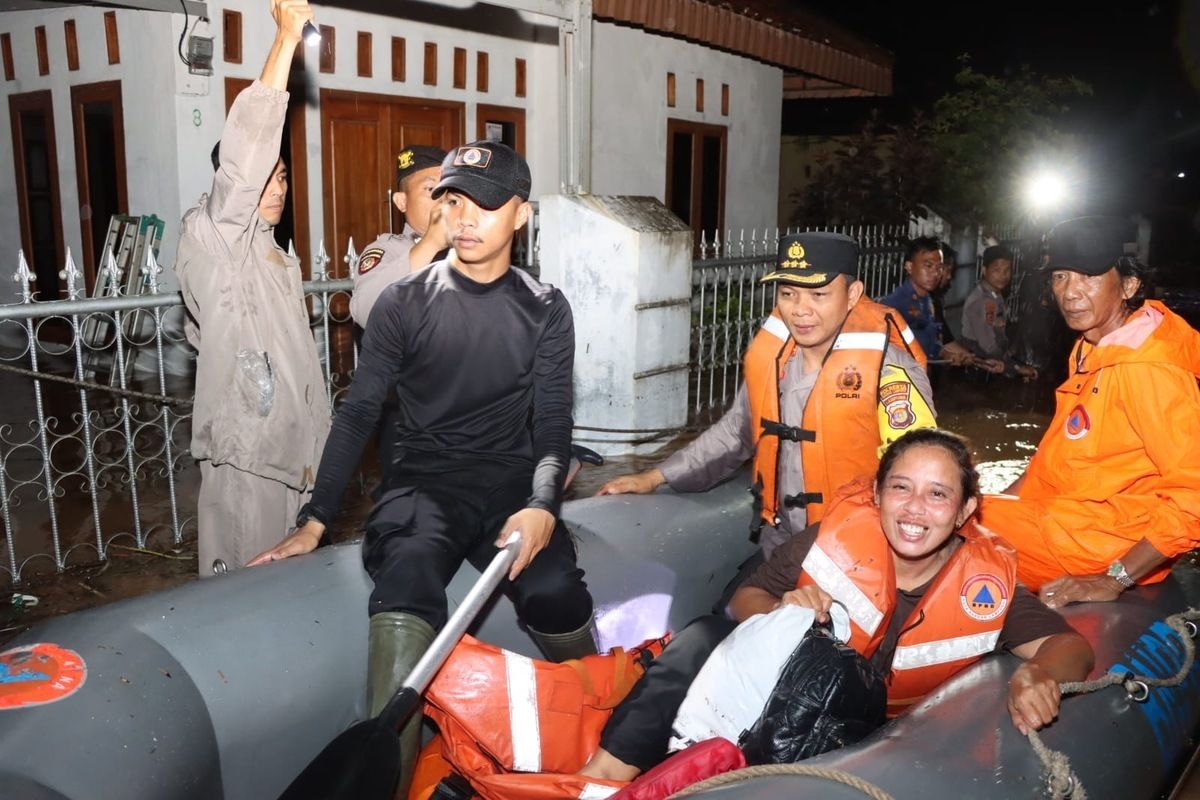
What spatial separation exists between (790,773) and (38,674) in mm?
1537

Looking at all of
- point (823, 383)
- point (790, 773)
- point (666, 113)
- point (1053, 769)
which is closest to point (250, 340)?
point (823, 383)

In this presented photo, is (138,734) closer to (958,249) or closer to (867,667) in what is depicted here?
(867,667)

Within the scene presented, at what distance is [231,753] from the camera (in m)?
2.18

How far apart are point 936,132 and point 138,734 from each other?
12.2 meters

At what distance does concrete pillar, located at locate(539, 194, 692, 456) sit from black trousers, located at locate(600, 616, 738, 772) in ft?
10.7

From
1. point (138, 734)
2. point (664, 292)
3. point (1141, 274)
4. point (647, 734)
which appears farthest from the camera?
point (664, 292)

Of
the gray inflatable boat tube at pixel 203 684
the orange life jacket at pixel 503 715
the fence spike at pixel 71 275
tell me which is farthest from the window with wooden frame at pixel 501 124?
the orange life jacket at pixel 503 715

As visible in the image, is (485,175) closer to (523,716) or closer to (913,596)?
(523,716)

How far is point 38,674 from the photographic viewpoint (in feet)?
6.58

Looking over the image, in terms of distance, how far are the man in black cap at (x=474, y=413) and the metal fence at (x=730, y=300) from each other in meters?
3.62

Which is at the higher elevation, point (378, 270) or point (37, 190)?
point (37, 190)

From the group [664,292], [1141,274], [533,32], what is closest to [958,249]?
[533,32]

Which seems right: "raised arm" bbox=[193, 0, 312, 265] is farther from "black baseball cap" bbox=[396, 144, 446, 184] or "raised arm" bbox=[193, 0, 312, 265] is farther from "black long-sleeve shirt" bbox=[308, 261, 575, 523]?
"black baseball cap" bbox=[396, 144, 446, 184]

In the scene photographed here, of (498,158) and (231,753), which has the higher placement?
(498,158)
